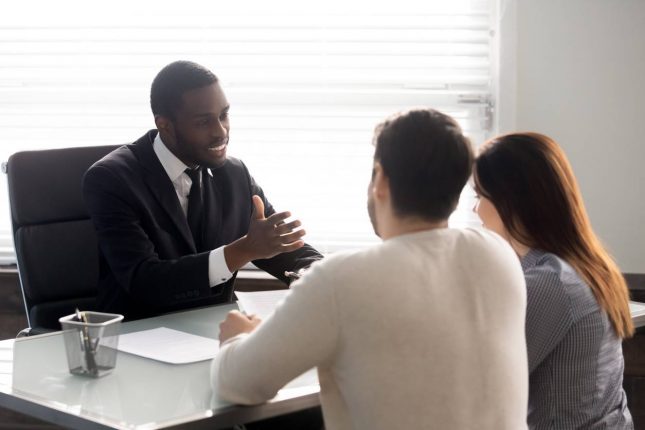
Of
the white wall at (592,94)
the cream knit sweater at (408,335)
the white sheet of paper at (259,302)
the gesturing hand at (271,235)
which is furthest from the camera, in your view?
the white wall at (592,94)

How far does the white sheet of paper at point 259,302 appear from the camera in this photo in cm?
210

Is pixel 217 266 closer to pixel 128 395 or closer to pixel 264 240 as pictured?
pixel 264 240

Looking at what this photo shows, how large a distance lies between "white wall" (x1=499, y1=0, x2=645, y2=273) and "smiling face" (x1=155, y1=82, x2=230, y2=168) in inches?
38.5

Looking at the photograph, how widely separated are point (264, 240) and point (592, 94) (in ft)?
4.35

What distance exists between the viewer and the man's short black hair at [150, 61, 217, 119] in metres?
2.55

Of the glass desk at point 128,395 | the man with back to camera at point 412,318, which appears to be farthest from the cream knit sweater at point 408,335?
the glass desk at point 128,395

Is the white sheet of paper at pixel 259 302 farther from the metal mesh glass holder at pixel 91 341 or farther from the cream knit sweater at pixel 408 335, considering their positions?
the cream knit sweater at pixel 408 335

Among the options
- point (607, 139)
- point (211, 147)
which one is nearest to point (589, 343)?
point (211, 147)

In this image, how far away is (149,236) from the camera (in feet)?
8.02

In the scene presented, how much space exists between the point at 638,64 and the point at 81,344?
6.74 ft

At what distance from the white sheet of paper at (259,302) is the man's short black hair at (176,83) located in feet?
2.03

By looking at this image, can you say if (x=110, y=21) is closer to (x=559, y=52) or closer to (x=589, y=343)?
(x=559, y=52)

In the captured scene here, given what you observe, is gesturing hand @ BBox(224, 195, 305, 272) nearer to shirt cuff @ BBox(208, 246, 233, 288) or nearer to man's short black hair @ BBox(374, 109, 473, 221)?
shirt cuff @ BBox(208, 246, 233, 288)

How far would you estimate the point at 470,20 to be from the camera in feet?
9.98
